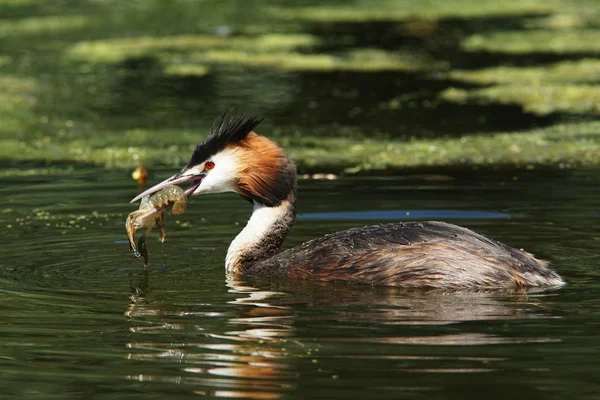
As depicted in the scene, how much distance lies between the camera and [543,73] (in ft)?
59.5

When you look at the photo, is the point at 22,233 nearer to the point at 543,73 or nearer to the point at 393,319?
the point at 393,319

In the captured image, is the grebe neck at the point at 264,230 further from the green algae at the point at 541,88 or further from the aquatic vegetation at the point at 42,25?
the aquatic vegetation at the point at 42,25

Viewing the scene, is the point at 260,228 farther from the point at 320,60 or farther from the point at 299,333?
the point at 320,60

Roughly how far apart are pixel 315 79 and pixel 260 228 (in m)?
10.0

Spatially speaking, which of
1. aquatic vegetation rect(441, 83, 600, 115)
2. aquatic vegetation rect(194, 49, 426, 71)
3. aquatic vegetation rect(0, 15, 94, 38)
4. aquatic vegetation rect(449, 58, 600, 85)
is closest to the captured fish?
aquatic vegetation rect(441, 83, 600, 115)

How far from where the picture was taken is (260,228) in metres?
9.12

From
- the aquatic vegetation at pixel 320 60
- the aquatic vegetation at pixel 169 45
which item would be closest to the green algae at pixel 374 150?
the aquatic vegetation at pixel 320 60

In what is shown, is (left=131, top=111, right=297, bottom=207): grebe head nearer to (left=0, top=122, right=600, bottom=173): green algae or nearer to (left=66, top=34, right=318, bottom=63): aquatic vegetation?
(left=0, top=122, right=600, bottom=173): green algae

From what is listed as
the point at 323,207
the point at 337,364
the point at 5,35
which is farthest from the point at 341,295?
the point at 5,35

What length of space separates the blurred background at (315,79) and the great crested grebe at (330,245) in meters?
3.86

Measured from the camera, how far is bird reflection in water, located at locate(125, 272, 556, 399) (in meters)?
6.15

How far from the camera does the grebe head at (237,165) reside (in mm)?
8891

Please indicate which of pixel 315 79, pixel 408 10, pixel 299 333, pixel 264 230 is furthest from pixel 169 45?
pixel 299 333

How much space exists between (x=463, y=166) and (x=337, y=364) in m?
6.99
